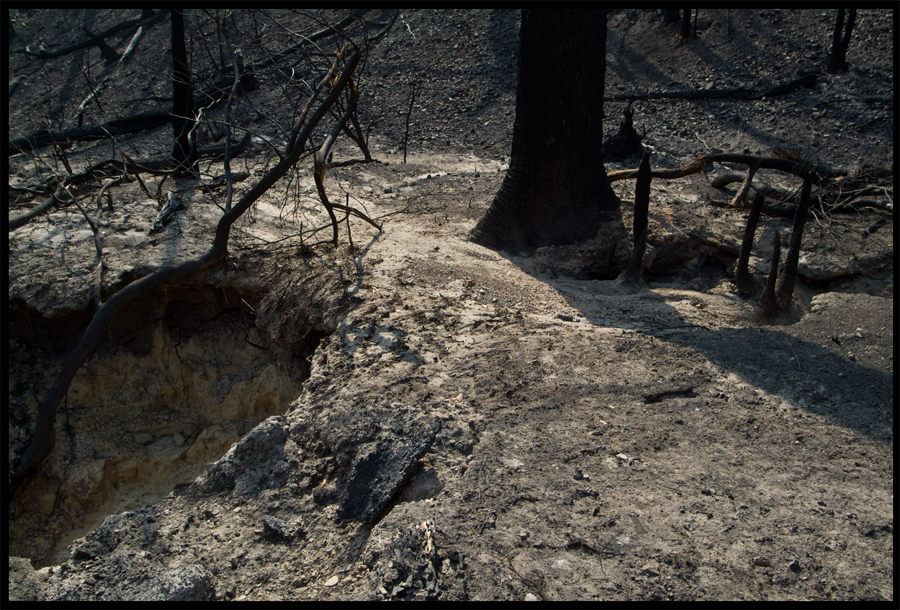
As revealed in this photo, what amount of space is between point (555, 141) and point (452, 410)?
8.78 feet

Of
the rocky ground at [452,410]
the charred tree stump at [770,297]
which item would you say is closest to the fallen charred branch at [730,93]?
the rocky ground at [452,410]

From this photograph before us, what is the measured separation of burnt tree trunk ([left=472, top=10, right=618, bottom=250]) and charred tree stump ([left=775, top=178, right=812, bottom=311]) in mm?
1447

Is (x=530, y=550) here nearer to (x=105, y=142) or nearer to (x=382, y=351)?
(x=382, y=351)

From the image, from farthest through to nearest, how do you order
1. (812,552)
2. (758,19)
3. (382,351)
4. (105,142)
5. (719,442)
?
(758,19)
(105,142)
(382,351)
(719,442)
(812,552)

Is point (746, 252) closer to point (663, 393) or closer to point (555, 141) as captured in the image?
point (555, 141)

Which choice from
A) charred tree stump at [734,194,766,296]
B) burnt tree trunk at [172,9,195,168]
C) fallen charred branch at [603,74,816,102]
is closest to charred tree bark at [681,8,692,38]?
fallen charred branch at [603,74,816,102]

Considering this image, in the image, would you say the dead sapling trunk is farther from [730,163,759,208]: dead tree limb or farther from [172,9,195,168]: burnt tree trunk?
[172,9,195,168]: burnt tree trunk

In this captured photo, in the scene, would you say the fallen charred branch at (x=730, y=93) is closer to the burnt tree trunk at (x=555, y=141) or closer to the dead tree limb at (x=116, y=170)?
the burnt tree trunk at (x=555, y=141)

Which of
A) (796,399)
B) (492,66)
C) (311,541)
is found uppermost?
(492,66)

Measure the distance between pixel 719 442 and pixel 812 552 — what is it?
567 mm

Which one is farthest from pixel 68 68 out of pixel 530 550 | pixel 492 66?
pixel 530 550

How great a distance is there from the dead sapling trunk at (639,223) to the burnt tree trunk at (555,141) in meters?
0.60

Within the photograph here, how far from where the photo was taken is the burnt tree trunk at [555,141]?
13.9 ft

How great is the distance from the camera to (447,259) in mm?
4172
